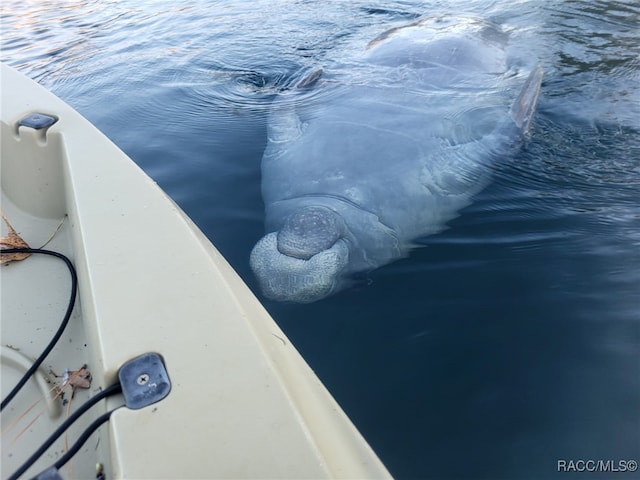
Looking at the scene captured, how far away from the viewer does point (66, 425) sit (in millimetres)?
1680

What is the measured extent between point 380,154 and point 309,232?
3.93 ft

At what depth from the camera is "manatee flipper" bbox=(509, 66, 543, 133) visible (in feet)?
16.6

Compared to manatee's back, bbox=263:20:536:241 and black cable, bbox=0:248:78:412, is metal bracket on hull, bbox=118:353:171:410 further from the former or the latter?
manatee's back, bbox=263:20:536:241

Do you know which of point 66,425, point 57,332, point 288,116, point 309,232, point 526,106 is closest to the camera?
point 66,425

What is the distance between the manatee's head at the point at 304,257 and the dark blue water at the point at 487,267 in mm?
147

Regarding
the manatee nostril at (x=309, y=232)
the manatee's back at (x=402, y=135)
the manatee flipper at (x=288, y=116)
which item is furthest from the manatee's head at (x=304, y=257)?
the manatee flipper at (x=288, y=116)

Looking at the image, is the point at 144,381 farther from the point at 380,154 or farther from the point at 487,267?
the point at 380,154

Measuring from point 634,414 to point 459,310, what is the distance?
44.9 inches

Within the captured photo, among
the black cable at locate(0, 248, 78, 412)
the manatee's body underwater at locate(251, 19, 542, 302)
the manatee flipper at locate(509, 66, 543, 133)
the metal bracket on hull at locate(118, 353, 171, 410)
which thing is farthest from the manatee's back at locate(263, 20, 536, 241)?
the metal bracket on hull at locate(118, 353, 171, 410)

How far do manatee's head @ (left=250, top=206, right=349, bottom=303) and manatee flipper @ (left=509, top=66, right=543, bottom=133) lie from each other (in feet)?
8.13

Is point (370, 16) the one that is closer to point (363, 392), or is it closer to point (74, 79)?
point (74, 79)

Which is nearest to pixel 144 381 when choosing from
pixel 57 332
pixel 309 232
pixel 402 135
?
pixel 57 332

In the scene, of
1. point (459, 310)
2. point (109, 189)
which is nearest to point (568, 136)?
point (459, 310)

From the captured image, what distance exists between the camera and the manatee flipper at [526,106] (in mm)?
5055
